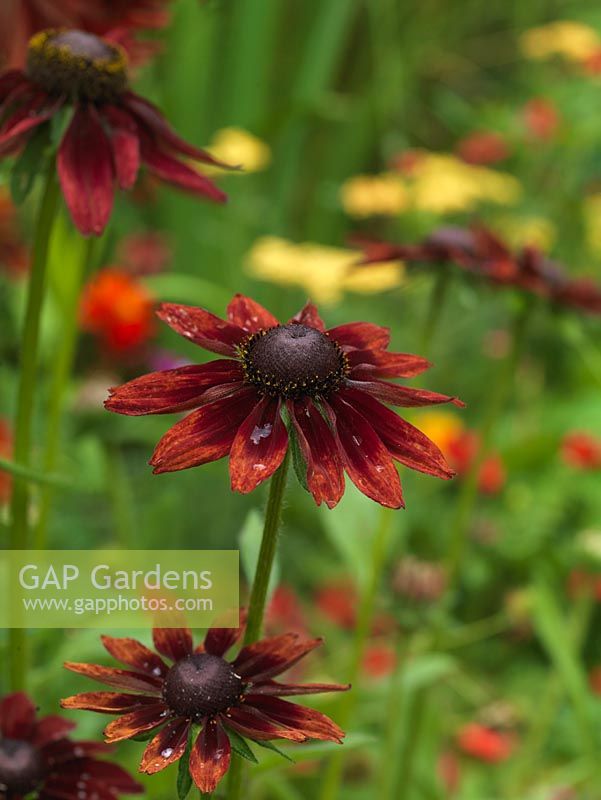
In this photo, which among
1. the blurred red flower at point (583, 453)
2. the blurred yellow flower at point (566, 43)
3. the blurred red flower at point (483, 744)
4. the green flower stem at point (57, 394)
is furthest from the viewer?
the blurred yellow flower at point (566, 43)

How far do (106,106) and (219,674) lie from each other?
315mm

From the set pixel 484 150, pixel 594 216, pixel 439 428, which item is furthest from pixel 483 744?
pixel 484 150

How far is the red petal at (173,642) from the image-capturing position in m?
0.45

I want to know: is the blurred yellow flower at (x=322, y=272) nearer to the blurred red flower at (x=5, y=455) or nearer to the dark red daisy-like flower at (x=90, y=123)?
the blurred red flower at (x=5, y=455)

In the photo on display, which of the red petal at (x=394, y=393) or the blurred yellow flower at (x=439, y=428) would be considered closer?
the red petal at (x=394, y=393)

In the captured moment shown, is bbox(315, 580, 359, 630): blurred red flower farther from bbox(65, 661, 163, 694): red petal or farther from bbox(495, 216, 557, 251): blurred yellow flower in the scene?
bbox(65, 661, 163, 694): red petal

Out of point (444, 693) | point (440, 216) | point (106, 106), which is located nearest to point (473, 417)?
point (440, 216)

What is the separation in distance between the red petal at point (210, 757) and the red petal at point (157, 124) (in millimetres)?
304

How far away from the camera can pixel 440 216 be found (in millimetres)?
1876

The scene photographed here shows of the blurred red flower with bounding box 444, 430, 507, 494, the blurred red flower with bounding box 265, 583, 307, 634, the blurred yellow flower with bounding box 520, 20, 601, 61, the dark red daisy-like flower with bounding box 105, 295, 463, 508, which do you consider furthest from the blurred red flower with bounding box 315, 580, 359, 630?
the blurred yellow flower with bounding box 520, 20, 601, 61

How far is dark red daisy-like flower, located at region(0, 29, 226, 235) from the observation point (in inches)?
21.3

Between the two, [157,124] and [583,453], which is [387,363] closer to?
[157,124]

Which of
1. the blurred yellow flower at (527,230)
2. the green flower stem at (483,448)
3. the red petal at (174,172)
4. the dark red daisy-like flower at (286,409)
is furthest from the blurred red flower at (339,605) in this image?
the dark red daisy-like flower at (286,409)

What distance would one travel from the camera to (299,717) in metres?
0.40
